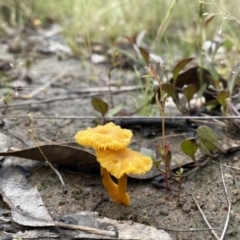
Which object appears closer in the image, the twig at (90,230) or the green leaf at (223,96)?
the twig at (90,230)

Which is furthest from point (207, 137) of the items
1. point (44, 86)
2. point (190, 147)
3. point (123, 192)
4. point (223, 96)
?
point (44, 86)

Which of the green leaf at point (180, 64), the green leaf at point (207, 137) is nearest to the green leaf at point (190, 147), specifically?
the green leaf at point (207, 137)

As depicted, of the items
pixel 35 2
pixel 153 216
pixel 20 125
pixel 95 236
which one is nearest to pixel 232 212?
pixel 153 216

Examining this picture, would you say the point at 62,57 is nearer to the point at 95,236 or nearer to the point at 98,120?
the point at 98,120

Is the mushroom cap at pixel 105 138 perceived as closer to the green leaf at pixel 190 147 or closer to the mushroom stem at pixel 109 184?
the mushroom stem at pixel 109 184

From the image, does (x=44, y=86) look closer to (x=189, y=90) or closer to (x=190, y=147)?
(x=189, y=90)

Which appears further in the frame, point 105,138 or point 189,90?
point 189,90
